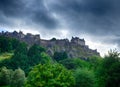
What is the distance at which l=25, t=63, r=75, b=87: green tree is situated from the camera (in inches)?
2709

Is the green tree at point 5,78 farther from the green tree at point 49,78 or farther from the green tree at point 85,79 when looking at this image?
the green tree at point 85,79

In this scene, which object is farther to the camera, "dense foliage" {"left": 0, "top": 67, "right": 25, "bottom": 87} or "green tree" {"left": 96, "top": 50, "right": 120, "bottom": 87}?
"dense foliage" {"left": 0, "top": 67, "right": 25, "bottom": 87}

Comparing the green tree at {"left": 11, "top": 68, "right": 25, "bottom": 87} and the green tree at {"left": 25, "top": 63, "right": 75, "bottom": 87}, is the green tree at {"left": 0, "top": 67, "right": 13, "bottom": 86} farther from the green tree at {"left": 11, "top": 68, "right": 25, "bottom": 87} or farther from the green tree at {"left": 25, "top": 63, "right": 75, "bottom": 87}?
the green tree at {"left": 25, "top": 63, "right": 75, "bottom": 87}

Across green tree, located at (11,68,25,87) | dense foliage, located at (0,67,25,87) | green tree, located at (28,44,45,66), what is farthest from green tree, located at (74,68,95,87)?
green tree, located at (28,44,45,66)

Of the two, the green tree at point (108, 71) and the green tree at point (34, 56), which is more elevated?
the green tree at point (34, 56)

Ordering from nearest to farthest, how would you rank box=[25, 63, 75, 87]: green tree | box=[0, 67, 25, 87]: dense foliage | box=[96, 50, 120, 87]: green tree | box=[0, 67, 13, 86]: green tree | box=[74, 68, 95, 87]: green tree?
box=[96, 50, 120, 87]: green tree
box=[25, 63, 75, 87]: green tree
box=[74, 68, 95, 87]: green tree
box=[0, 67, 25, 87]: dense foliage
box=[0, 67, 13, 86]: green tree

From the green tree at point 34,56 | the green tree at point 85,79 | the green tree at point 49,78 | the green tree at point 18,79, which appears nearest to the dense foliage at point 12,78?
the green tree at point 18,79

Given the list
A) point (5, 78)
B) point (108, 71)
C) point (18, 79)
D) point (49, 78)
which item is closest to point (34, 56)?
point (5, 78)

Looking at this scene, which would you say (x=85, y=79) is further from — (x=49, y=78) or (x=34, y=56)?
(x=34, y=56)

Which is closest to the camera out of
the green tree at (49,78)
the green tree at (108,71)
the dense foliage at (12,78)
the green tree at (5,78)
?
the green tree at (108,71)

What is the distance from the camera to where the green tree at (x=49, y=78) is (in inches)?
2709

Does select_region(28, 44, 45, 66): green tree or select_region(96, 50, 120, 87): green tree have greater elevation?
select_region(28, 44, 45, 66): green tree

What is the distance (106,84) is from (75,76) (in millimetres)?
11508

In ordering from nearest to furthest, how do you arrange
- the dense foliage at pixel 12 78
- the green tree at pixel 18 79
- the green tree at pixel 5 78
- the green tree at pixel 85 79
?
the green tree at pixel 85 79
the green tree at pixel 18 79
the dense foliage at pixel 12 78
the green tree at pixel 5 78
